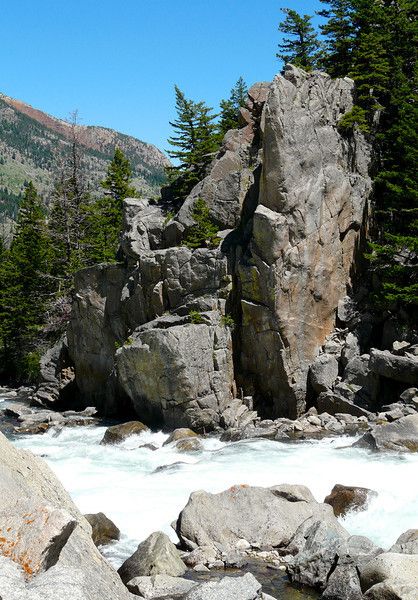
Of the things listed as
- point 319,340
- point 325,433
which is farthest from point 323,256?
point 325,433

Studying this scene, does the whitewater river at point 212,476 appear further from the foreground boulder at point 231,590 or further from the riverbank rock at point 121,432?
the foreground boulder at point 231,590

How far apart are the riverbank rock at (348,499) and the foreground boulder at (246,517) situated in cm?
93

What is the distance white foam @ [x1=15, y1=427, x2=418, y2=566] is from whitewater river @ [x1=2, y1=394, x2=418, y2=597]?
26 millimetres

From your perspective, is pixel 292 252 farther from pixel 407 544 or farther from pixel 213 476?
pixel 407 544

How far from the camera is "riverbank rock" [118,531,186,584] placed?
46.8 feet

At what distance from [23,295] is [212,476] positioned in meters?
40.5

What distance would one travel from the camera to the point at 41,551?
6.89m

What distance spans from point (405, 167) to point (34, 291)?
34339 mm

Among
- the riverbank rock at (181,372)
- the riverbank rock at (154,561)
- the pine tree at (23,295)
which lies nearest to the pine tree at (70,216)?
the pine tree at (23,295)

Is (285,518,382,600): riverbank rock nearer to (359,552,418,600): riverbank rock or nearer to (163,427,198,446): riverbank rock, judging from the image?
(359,552,418,600): riverbank rock

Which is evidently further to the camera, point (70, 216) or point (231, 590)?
point (70, 216)

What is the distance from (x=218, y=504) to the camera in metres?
16.9

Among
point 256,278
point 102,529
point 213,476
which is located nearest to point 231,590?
point 102,529

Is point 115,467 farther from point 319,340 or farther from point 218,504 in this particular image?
point 319,340
